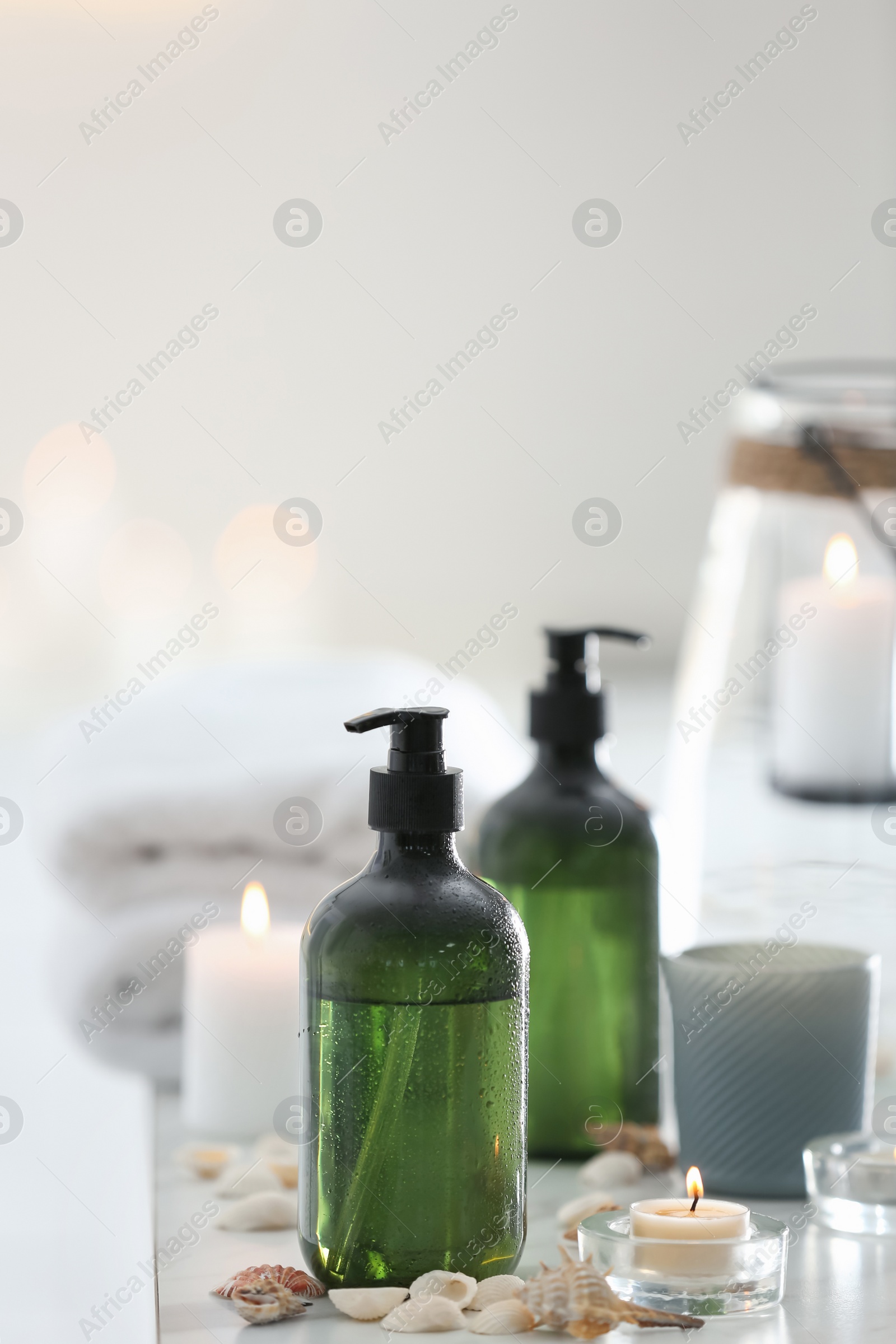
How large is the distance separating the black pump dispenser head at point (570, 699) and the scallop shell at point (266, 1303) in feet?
0.78

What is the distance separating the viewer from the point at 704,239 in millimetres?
2529

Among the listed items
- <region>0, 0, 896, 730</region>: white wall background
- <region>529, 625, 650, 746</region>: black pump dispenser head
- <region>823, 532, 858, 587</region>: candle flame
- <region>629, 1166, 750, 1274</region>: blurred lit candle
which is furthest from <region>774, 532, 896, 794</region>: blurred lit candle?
<region>0, 0, 896, 730</region>: white wall background

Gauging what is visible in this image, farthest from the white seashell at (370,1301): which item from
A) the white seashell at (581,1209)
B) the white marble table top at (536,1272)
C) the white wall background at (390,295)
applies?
the white wall background at (390,295)

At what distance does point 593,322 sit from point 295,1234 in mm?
2201

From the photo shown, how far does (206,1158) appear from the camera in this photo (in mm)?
574

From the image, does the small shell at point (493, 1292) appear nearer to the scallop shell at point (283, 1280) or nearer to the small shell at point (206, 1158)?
the scallop shell at point (283, 1280)

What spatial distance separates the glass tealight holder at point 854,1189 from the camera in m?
0.49

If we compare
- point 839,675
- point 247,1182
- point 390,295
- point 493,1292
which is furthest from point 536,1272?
point 390,295

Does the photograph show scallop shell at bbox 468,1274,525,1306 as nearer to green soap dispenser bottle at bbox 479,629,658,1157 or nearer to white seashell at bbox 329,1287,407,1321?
white seashell at bbox 329,1287,407,1321

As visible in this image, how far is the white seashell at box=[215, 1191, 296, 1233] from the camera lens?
0.51 meters

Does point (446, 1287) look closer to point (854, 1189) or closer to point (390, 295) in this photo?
point (854, 1189)

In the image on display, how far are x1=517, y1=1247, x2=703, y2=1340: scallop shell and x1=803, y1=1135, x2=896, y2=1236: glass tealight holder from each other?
0.34ft

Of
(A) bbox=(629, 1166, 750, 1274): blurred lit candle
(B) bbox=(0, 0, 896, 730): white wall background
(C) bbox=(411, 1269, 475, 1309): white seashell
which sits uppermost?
(B) bbox=(0, 0, 896, 730): white wall background

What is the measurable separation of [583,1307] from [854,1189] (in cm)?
14
